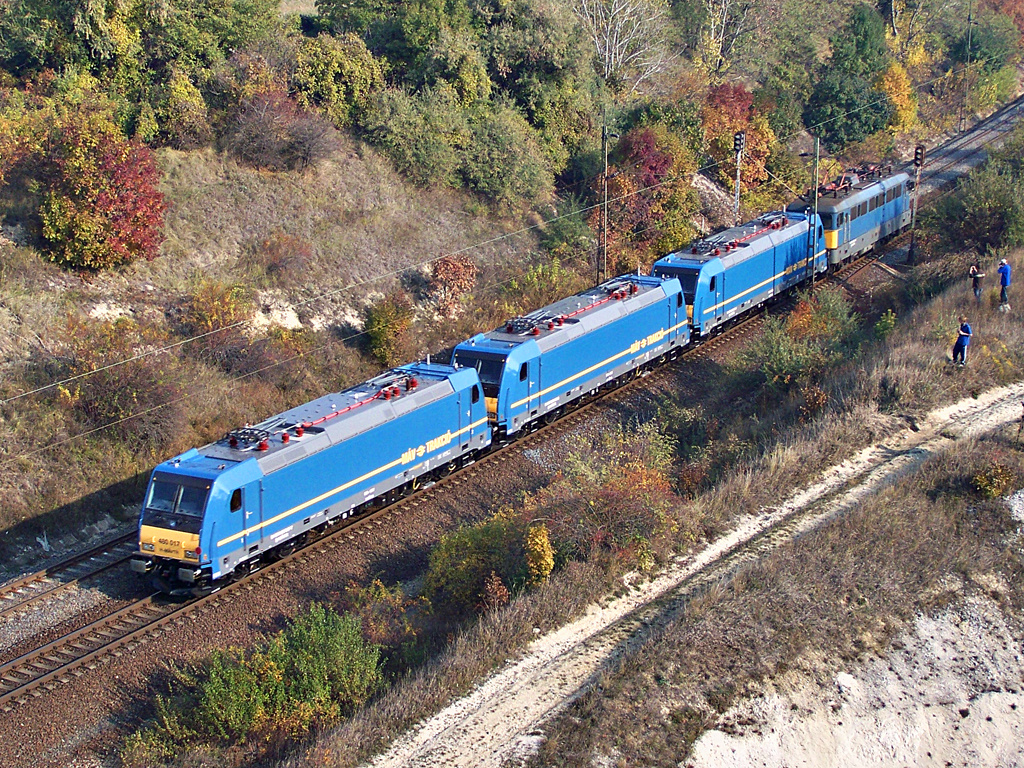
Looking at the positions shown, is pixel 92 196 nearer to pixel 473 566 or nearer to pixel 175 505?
pixel 175 505

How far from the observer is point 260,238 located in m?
34.8

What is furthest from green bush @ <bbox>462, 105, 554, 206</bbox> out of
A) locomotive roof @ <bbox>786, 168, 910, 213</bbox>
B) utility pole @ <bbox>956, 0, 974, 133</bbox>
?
utility pole @ <bbox>956, 0, 974, 133</bbox>

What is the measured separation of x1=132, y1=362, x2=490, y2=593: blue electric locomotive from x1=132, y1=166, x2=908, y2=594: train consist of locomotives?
3 cm

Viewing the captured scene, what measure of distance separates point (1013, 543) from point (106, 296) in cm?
2486

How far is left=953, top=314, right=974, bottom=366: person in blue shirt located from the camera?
2708 cm

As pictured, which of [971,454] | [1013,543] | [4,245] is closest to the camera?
[1013,543]

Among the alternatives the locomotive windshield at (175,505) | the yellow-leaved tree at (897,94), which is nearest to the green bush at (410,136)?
the locomotive windshield at (175,505)

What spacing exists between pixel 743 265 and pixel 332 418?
18.5 metres

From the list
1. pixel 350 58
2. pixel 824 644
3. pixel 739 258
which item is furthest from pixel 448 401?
pixel 350 58

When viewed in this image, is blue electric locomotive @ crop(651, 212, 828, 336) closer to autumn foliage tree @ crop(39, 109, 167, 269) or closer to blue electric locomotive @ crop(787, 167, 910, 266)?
blue electric locomotive @ crop(787, 167, 910, 266)

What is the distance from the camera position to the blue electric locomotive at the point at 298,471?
1902 centimetres

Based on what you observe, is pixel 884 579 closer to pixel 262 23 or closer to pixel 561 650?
pixel 561 650

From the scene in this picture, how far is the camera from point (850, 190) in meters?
42.0

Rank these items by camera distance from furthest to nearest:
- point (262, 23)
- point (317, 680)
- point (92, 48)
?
point (262, 23), point (92, 48), point (317, 680)
